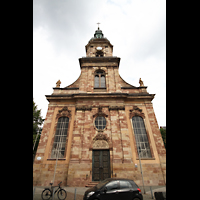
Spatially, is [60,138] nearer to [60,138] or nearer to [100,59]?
[60,138]

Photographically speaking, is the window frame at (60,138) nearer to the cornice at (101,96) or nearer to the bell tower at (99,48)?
the cornice at (101,96)

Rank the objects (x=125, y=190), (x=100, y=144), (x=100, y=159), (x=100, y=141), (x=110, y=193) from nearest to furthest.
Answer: (x=110, y=193) → (x=125, y=190) → (x=100, y=159) → (x=100, y=144) → (x=100, y=141)

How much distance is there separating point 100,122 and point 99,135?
151 cm

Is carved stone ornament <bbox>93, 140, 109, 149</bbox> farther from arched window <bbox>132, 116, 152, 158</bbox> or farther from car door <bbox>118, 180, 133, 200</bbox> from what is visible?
car door <bbox>118, 180, 133, 200</bbox>

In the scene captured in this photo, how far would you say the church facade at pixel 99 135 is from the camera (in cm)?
1034

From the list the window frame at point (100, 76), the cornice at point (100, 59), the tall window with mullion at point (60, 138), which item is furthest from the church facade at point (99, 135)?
the cornice at point (100, 59)

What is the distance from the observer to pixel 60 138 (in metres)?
12.2

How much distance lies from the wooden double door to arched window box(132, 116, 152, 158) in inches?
133

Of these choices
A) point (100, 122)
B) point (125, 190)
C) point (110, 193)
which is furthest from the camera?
point (100, 122)

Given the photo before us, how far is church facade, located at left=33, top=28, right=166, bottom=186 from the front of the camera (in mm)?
10336

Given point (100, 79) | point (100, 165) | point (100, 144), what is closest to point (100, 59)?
point (100, 79)
